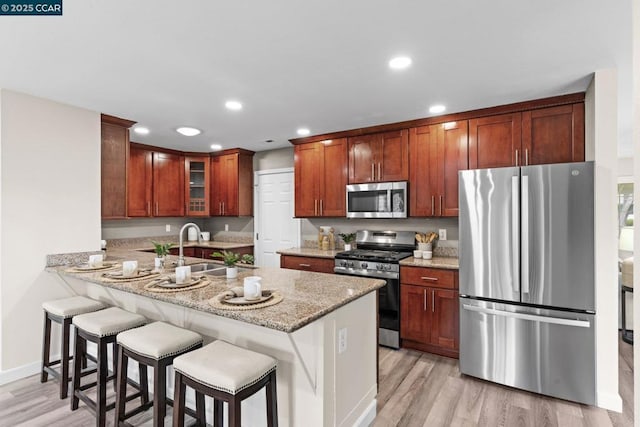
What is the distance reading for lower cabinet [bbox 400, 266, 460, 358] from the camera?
316cm

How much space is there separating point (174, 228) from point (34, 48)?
397 cm

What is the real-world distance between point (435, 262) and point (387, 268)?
0.49 m

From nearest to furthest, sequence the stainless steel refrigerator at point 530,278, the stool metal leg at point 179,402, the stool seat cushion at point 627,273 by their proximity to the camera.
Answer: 1. the stool metal leg at point 179,402
2. the stainless steel refrigerator at point 530,278
3. the stool seat cushion at point 627,273

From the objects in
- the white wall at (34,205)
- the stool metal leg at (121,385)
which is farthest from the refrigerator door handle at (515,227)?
the white wall at (34,205)

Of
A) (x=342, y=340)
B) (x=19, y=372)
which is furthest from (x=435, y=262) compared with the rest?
(x=19, y=372)

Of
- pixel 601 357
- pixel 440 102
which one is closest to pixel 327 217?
pixel 440 102

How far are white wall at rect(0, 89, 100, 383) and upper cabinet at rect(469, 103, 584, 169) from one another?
3.88 meters

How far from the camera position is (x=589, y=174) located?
239 centimetres

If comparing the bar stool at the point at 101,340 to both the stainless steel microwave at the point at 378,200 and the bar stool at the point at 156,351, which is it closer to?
the bar stool at the point at 156,351

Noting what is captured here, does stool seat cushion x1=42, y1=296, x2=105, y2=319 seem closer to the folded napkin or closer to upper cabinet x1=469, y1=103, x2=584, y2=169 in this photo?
the folded napkin

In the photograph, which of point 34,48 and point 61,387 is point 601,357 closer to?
point 61,387

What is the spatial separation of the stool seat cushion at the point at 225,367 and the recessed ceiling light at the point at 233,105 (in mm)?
2195

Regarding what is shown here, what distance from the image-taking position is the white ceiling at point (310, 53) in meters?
1.68

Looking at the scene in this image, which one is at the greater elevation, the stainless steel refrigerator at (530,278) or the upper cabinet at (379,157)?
the upper cabinet at (379,157)
